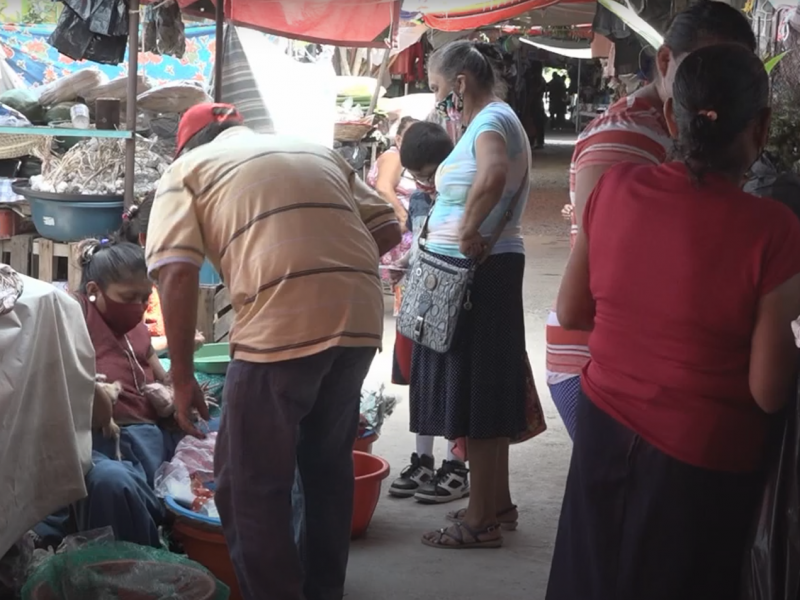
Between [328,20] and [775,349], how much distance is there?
5831 mm

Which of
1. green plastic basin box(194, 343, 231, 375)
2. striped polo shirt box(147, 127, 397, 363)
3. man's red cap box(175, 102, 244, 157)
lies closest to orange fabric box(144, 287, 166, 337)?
green plastic basin box(194, 343, 231, 375)

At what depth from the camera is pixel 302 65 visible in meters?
8.72

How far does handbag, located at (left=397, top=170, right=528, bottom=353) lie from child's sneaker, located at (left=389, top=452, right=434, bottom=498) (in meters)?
0.85

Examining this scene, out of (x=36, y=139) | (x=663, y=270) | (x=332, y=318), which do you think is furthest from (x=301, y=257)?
(x=36, y=139)

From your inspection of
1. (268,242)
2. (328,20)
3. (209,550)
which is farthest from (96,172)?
(268,242)

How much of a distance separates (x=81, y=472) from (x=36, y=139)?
404 centimetres

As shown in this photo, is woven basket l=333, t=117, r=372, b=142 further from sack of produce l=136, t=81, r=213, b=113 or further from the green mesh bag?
the green mesh bag

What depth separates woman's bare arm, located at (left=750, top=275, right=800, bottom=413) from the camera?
2104 mm

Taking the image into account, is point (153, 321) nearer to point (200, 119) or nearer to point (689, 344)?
point (200, 119)

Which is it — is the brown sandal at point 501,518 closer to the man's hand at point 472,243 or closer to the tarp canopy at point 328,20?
the man's hand at point 472,243

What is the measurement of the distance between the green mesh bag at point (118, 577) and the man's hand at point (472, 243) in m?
1.56

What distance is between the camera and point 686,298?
220 centimetres

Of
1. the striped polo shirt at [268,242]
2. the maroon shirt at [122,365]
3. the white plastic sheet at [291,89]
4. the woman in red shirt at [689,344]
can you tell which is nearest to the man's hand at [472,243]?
the striped polo shirt at [268,242]

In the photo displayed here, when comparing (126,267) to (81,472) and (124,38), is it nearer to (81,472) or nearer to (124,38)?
(81,472)
